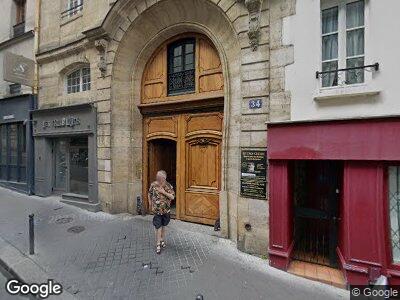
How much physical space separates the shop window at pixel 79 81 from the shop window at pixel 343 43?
23.6 ft

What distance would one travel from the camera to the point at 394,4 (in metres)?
3.87

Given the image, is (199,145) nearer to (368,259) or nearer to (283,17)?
(283,17)

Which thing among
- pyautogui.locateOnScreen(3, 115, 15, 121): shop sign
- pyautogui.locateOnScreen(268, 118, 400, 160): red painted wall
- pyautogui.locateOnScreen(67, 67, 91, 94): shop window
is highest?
pyautogui.locateOnScreen(67, 67, 91, 94): shop window

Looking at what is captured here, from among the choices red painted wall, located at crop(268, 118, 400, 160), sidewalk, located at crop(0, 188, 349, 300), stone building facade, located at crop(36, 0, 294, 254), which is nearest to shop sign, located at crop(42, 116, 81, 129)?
stone building facade, located at crop(36, 0, 294, 254)

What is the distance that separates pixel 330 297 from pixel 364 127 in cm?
255

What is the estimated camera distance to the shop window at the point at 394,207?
13.2 ft

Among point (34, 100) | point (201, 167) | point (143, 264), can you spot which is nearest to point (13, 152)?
point (34, 100)

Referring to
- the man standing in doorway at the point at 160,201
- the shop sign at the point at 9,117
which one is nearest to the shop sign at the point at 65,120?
the shop sign at the point at 9,117

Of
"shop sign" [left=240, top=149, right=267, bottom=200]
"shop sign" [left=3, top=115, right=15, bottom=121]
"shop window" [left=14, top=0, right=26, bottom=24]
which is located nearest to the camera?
"shop sign" [left=240, top=149, right=267, bottom=200]

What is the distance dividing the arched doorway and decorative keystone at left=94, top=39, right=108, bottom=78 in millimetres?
1155

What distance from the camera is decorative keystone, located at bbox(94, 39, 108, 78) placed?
7.62 m

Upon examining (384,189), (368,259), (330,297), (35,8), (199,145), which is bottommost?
(330,297)


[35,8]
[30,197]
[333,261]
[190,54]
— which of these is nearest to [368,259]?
[333,261]

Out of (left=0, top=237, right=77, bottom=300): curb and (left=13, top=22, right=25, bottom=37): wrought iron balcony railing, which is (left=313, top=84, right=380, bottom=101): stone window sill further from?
(left=13, top=22, right=25, bottom=37): wrought iron balcony railing
